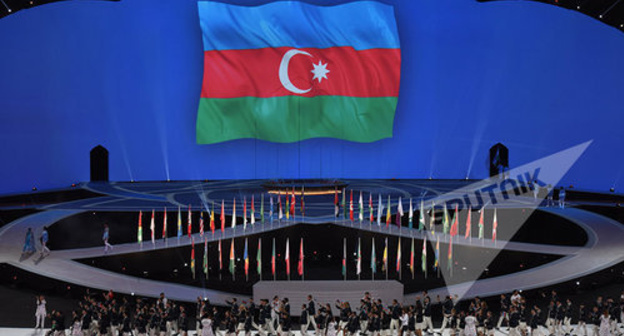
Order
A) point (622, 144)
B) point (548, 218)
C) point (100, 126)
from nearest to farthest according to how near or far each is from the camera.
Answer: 1. point (548, 218)
2. point (622, 144)
3. point (100, 126)

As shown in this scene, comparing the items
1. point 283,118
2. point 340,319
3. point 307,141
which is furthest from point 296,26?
point 340,319

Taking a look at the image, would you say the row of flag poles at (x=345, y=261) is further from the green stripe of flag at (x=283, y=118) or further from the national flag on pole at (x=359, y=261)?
the green stripe of flag at (x=283, y=118)

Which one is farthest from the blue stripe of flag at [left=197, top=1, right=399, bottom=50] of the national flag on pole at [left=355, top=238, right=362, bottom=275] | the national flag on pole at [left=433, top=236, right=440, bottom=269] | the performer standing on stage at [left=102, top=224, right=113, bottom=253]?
the national flag on pole at [left=433, top=236, right=440, bottom=269]

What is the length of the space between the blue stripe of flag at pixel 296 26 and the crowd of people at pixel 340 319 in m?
21.8

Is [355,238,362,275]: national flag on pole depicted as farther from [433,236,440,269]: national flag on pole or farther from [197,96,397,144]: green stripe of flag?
[197,96,397,144]: green stripe of flag

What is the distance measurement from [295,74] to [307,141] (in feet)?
28.0

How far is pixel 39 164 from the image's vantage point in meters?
38.7

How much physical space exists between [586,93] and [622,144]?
170 inches

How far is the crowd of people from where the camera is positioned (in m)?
16.2

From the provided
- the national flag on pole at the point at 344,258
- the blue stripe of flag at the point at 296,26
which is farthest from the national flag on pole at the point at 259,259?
the blue stripe of flag at the point at 296,26

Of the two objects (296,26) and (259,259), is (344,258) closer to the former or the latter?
(259,259)

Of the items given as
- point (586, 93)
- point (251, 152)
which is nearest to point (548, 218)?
point (586, 93)

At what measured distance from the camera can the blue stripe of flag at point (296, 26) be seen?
3594 cm

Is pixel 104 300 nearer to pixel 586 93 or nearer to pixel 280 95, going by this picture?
pixel 280 95
